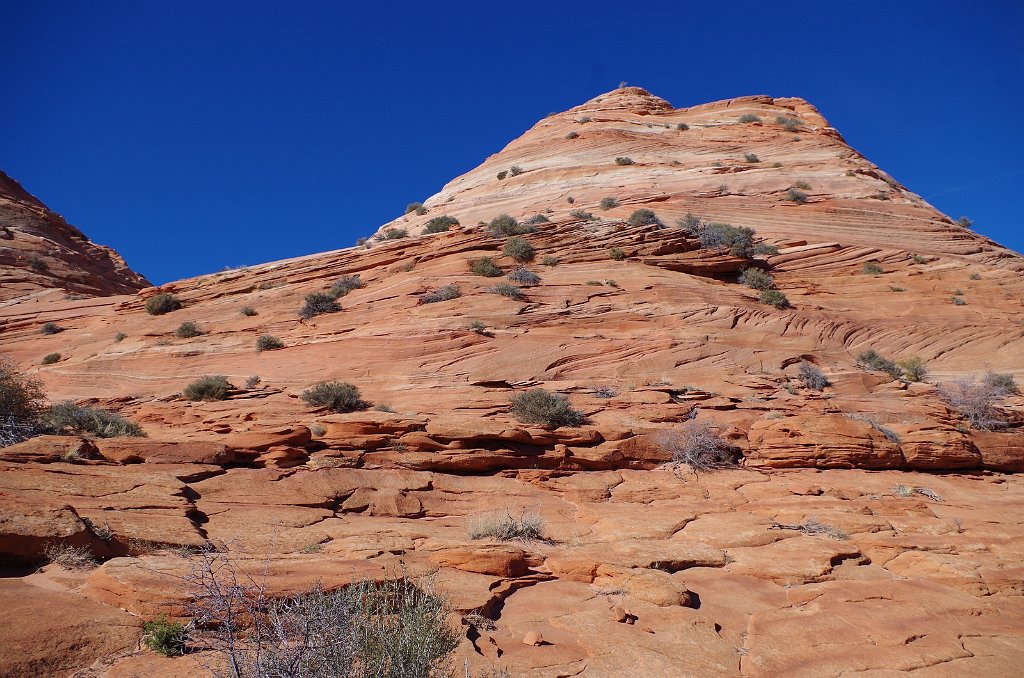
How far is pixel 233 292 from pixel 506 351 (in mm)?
12421

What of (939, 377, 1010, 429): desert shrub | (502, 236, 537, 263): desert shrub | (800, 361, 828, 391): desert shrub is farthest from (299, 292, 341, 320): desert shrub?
(939, 377, 1010, 429): desert shrub

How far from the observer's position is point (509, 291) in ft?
55.7

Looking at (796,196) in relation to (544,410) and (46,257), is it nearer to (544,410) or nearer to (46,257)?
(544,410)

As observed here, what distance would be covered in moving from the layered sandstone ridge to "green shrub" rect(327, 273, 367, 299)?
71.8 feet

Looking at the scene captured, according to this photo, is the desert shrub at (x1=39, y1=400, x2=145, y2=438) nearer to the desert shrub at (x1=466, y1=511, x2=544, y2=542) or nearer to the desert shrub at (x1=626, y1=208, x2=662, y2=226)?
the desert shrub at (x1=466, y1=511, x2=544, y2=542)

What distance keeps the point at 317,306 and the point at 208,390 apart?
5651mm

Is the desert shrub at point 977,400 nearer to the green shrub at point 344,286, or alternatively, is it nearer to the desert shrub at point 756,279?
the desert shrub at point 756,279

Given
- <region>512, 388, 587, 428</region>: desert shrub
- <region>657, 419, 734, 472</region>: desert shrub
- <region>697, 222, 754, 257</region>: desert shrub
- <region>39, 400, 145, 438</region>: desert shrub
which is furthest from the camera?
<region>697, 222, 754, 257</region>: desert shrub

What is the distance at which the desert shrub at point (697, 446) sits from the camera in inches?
408

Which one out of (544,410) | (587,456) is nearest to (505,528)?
(587,456)

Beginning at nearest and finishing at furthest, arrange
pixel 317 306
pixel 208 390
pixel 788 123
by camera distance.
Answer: pixel 208 390
pixel 317 306
pixel 788 123

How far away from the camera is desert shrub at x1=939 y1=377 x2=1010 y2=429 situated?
12.4 metres

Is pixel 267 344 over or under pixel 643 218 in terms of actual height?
under

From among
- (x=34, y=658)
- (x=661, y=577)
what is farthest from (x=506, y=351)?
(x=34, y=658)
